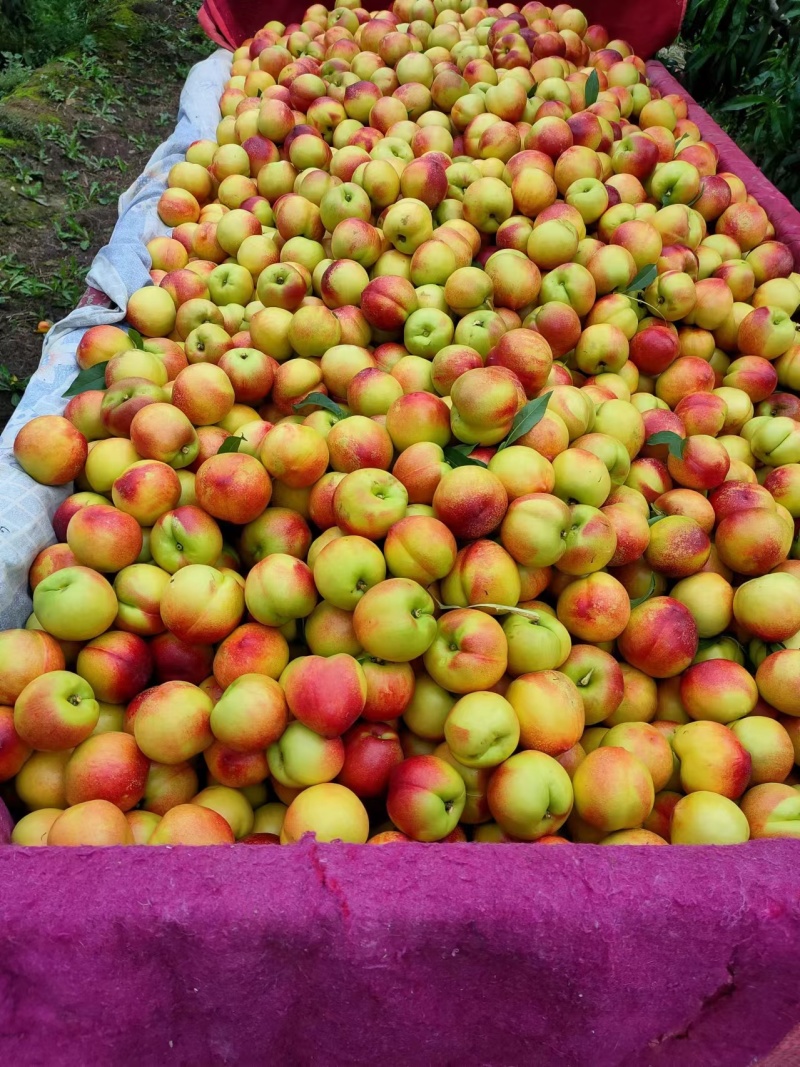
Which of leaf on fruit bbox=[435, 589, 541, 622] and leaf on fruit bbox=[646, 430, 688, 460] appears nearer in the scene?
leaf on fruit bbox=[435, 589, 541, 622]

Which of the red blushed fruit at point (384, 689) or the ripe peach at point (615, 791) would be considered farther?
the red blushed fruit at point (384, 689)

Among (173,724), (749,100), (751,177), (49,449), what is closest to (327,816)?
(173,724)

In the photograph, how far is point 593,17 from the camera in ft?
14.0

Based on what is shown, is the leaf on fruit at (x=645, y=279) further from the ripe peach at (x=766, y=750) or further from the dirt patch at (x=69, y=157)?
the dirt patch at (x=69, y=157)

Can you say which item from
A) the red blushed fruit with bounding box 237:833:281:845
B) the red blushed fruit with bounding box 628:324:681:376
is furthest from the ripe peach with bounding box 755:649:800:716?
the red blushed fruit with bounding box 237:833:281:845

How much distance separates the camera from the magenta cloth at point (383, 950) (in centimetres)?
102

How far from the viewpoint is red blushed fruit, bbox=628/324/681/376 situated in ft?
7.48

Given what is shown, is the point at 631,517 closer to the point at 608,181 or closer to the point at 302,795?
the point at 302,795

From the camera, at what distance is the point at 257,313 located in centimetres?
227

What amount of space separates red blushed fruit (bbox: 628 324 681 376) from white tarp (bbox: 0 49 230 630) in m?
1.77

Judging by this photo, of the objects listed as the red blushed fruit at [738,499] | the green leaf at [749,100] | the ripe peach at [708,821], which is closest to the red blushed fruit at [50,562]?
the ripe peach at [708,821]

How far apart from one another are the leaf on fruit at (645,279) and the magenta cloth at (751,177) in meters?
0.84

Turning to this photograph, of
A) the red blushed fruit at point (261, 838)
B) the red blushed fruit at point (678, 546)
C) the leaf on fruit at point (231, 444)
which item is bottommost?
the red blushed fruit at point (261, 838)

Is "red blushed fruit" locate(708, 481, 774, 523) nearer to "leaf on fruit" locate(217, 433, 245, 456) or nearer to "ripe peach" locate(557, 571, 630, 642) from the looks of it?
"ripe peach" locate(557, 571, 630, 642)
